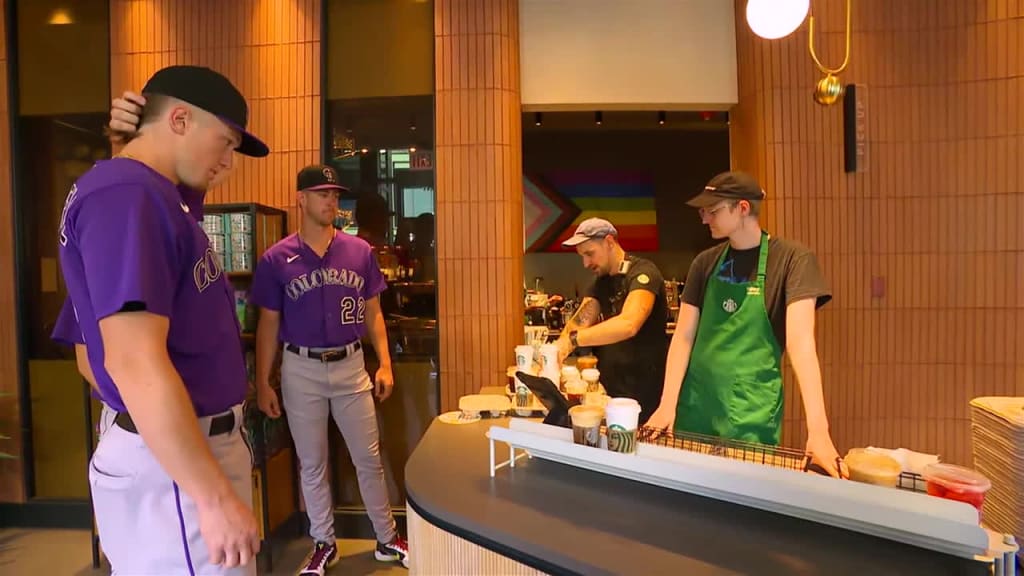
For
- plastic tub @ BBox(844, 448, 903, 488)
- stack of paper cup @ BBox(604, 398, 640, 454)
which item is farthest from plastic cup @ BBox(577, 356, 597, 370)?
plastic tub @ BBox(844, 448, 903, 488)

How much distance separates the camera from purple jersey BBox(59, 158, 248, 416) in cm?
104

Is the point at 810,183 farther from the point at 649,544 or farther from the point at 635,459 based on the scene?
the point at 649,544

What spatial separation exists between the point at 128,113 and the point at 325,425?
80.2 inches

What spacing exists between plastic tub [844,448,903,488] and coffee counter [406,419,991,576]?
0.13 m

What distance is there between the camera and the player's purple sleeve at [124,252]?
3.34 feet

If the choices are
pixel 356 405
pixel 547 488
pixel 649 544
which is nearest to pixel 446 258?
pixel 356 405

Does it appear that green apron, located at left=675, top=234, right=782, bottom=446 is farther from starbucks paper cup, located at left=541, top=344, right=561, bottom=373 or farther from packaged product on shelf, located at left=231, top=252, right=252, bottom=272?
packaged product on shelf, located at left=231, top=252, right=252, bottom=272

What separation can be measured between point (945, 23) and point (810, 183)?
114cm

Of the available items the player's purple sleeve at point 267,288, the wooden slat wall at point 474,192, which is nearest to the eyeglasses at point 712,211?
the wooden slat wall at point 474,192

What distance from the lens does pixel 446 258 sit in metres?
3.34

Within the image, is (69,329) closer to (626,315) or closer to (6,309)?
(626,315)

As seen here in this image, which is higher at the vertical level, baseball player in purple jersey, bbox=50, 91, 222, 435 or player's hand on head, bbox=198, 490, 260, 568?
baseball player in purple jersey, bbox=50, 91, 222, 435

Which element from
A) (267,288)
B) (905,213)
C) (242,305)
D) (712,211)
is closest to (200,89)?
(712,211)

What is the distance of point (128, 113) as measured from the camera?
1221 millimetres
